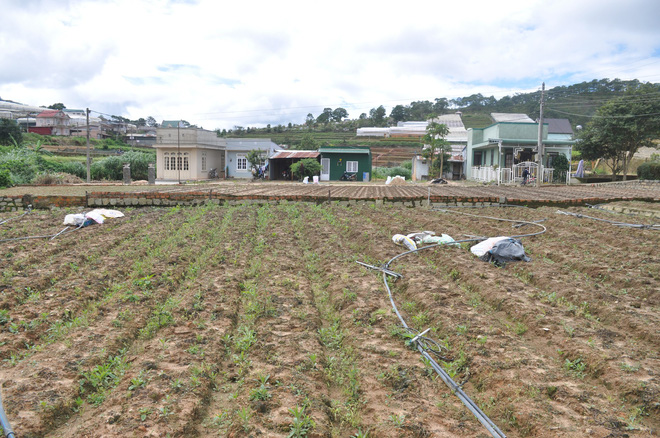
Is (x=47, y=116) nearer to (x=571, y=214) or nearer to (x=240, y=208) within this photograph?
(x=240, y=208)

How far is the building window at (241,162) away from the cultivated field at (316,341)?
25.0 meters

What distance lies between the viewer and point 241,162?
1235 inches

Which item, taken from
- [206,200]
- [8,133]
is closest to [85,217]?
[206,200]

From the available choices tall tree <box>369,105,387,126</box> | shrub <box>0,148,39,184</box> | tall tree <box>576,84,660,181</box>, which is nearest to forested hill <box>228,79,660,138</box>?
tall tree <box>369,105,387,126</box>

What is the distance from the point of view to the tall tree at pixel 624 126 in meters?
25.2

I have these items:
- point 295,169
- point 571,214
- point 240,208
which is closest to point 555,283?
point 571,214

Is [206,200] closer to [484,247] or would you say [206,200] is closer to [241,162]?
[484,247]

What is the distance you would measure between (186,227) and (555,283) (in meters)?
6.39

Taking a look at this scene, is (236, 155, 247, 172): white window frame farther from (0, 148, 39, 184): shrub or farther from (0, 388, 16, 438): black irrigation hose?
(0, 388, 16, 438): black irrigation hose

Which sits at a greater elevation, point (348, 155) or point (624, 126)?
point (624, 126)

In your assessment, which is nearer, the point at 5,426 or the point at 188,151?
the point at 5,426

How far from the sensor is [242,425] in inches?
95.9

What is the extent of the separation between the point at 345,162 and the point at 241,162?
7.90m

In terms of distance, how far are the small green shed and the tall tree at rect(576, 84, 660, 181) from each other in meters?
14.8
